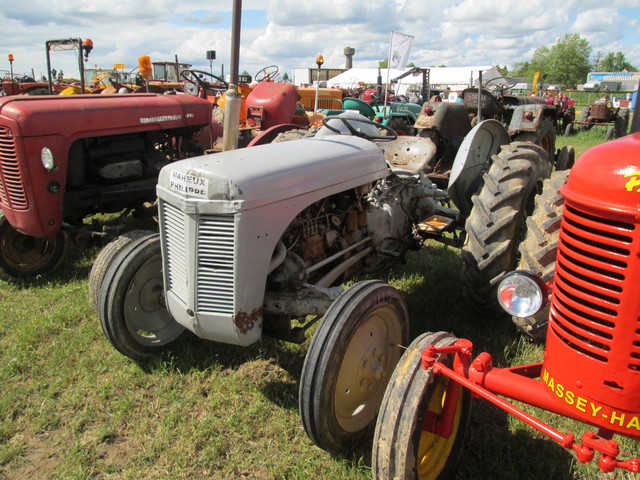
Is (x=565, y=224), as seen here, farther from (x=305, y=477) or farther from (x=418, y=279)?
(x=418, y=279)

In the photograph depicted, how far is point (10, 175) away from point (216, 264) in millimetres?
2743

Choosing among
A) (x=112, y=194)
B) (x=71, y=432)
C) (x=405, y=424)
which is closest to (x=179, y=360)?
(x=71, y=432)

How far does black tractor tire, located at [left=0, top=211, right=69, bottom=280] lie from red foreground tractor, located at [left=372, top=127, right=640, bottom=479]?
3.90 m

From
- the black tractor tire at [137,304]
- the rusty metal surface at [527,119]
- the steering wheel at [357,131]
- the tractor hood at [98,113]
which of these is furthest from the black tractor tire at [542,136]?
the black tractor tire at [137,304]

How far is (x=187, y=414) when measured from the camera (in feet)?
8.87

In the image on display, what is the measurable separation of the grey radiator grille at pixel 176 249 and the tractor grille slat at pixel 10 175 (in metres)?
2.26

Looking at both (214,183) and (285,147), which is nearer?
(214,183)

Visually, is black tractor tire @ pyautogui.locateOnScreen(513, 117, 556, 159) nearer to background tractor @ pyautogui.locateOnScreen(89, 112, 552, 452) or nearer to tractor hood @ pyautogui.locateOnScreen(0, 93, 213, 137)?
background tractor @ pyautogui.locateOnScreen(89, 112, 552, 452)

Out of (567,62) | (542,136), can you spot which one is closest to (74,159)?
(542,136)

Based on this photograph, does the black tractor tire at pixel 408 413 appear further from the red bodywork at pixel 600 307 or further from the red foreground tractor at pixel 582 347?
the red bodywork at pixel 600 307

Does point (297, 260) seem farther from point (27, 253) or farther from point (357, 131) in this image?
point (27, 253)

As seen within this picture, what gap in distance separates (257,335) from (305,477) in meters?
0.69

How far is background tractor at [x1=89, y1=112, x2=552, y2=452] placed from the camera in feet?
7.27

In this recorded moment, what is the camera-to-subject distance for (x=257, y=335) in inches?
96.3
